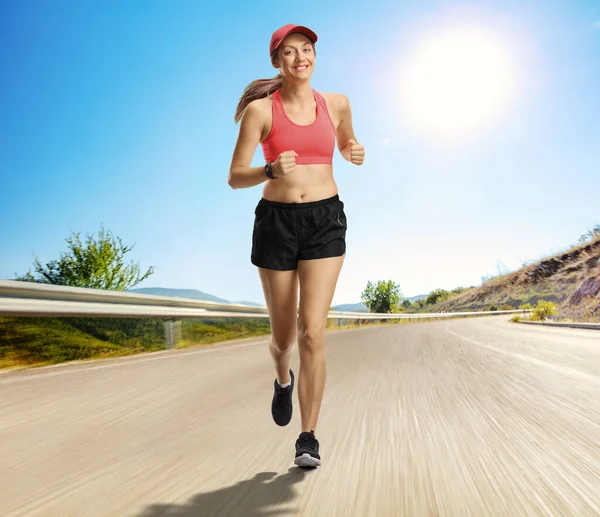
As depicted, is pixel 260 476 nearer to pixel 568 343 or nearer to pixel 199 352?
pixel 199 352

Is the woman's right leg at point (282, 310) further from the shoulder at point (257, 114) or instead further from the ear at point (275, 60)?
the ear at point (275, 60)

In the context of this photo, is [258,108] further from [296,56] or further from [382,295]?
[382,295]

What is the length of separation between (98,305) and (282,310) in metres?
4.38

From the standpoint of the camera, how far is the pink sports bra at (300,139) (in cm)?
345

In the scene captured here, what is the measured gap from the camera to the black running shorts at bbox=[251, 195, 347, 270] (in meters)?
3.36

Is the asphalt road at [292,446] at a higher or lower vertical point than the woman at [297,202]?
lower

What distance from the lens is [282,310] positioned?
353 centimetres

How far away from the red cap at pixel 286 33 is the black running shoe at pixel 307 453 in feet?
7.23

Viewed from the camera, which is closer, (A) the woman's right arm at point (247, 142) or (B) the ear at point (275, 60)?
(A) the woman's right arm at point (247, 142)

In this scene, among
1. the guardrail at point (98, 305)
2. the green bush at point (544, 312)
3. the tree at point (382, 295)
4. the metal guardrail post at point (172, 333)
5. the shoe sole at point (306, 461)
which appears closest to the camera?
the shoe sole at point (306, 461)

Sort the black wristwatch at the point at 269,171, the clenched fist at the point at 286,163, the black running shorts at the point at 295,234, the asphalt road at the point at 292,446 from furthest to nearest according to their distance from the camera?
the black running shorts at the point at 295,234 → the black wristwatch at the point at 269,171 → the clenched fist at the point at 286,163 → the asphalt road at the point at 292,446

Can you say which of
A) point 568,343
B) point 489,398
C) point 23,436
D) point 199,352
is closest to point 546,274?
point 568,343

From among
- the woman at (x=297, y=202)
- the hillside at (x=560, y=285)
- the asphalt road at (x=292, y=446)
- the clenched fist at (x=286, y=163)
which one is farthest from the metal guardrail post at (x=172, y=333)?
the hillside at (x=560, y=285)

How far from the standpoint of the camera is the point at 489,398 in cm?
478
